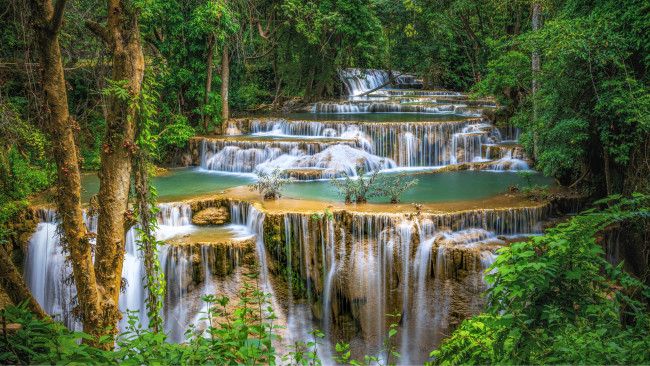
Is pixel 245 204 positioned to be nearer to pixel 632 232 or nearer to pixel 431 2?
pixel 632 232

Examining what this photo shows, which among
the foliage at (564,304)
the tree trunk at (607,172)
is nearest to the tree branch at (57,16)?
the foliage at (564,304)

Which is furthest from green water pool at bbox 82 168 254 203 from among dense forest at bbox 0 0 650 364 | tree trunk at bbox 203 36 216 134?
tree trunk at bbox 203 36 216 134

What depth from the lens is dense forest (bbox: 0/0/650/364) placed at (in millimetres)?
3064

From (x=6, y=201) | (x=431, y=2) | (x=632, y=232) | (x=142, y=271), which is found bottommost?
(x=142, y=271)

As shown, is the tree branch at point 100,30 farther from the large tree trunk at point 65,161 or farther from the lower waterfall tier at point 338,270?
the lower waterfall tier at point 338,270

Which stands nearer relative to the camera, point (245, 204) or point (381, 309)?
point (381, 309)

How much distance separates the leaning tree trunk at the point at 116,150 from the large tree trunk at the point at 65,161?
0.14 metres

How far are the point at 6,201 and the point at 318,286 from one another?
22.3 ft

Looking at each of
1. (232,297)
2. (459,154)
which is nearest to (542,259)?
(232,297)

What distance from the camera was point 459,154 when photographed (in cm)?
1471

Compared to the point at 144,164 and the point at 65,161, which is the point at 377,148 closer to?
the point at 144,164

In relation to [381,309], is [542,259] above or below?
above

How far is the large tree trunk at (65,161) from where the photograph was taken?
4.31 metres

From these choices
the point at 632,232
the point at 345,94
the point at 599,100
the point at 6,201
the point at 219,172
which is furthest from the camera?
the point at 345,94
